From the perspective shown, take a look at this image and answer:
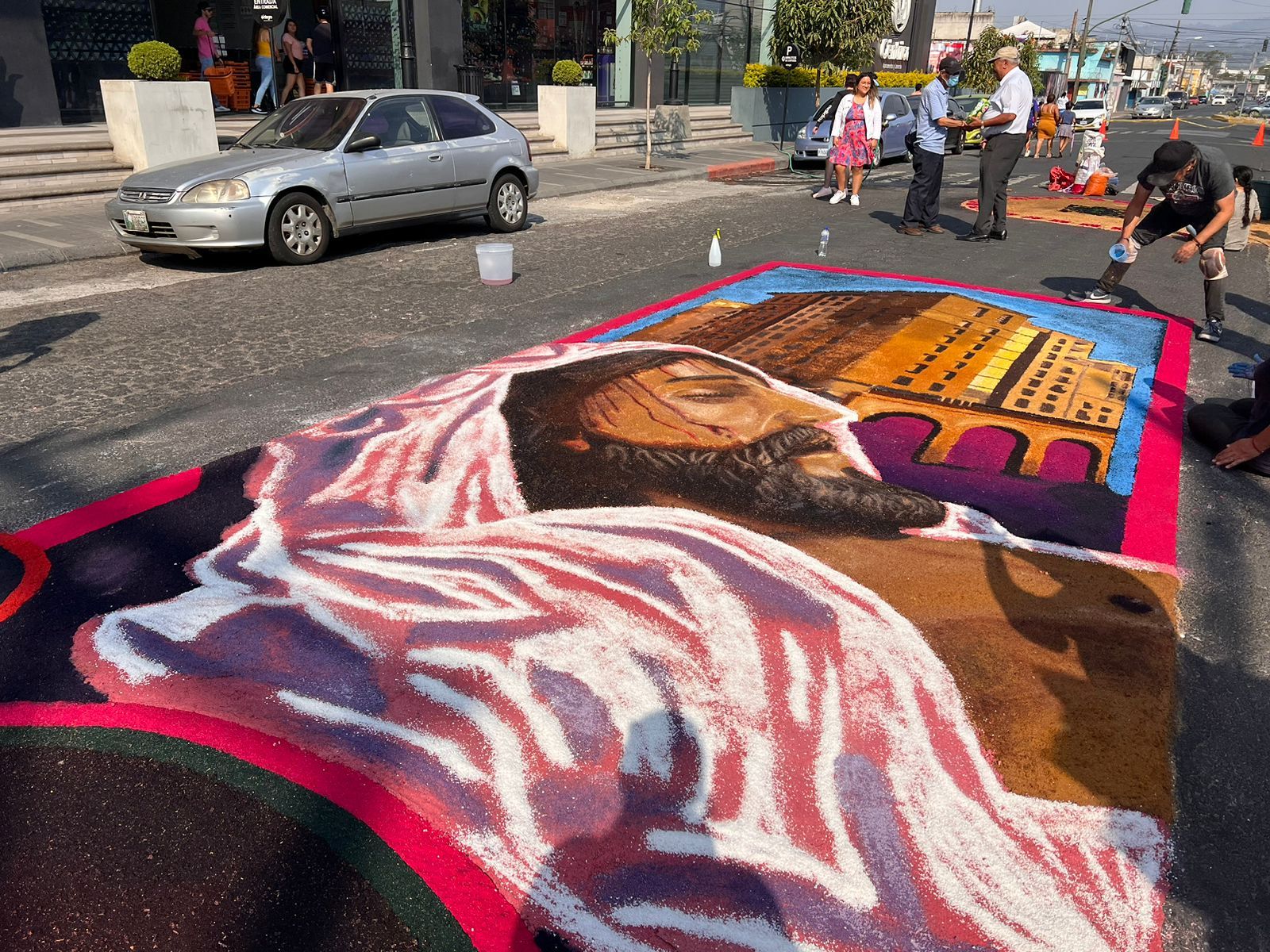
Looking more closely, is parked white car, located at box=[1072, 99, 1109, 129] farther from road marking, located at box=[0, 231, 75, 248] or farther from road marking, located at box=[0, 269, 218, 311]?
road marking, located at box=[0, 231, 75, 248]

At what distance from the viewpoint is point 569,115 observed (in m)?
18.4

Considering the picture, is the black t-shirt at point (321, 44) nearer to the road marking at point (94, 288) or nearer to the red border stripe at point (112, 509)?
the road marking at point (94, 288)

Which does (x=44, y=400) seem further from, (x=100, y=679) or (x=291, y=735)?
(x=291, y=735)

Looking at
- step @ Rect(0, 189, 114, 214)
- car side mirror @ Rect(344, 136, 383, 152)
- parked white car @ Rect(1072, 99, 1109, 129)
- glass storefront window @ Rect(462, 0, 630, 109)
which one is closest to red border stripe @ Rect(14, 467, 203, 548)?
car side mirror @ Rect(344, 136, 383, 152)

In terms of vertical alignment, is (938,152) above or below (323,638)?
above

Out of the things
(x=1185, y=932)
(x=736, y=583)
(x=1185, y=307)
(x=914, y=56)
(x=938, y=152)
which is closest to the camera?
(x=1185, y=932)

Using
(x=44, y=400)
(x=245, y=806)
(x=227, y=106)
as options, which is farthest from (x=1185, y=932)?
(x=227, y=106)

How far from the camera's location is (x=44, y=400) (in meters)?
5.41

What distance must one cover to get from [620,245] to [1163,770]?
8616 mm

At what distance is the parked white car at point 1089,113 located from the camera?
37.4m

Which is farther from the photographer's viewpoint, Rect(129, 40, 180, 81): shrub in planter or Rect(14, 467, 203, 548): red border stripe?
Rect(129, 40, 180, 81): shrub in planter

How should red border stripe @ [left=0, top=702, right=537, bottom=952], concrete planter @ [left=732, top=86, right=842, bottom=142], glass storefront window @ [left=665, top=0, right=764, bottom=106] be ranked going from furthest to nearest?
glass storefront window @ [left=665, top=0, right=764, bottom=106] → concrete planter @ [left=732, top=86, right=842, bottom=142] → red border stripe @ [left=0, top=702, right=537, bottom=952]

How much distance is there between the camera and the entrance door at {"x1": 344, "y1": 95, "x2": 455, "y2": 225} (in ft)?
31.0

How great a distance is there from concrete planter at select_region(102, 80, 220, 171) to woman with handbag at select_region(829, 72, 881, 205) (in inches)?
344
